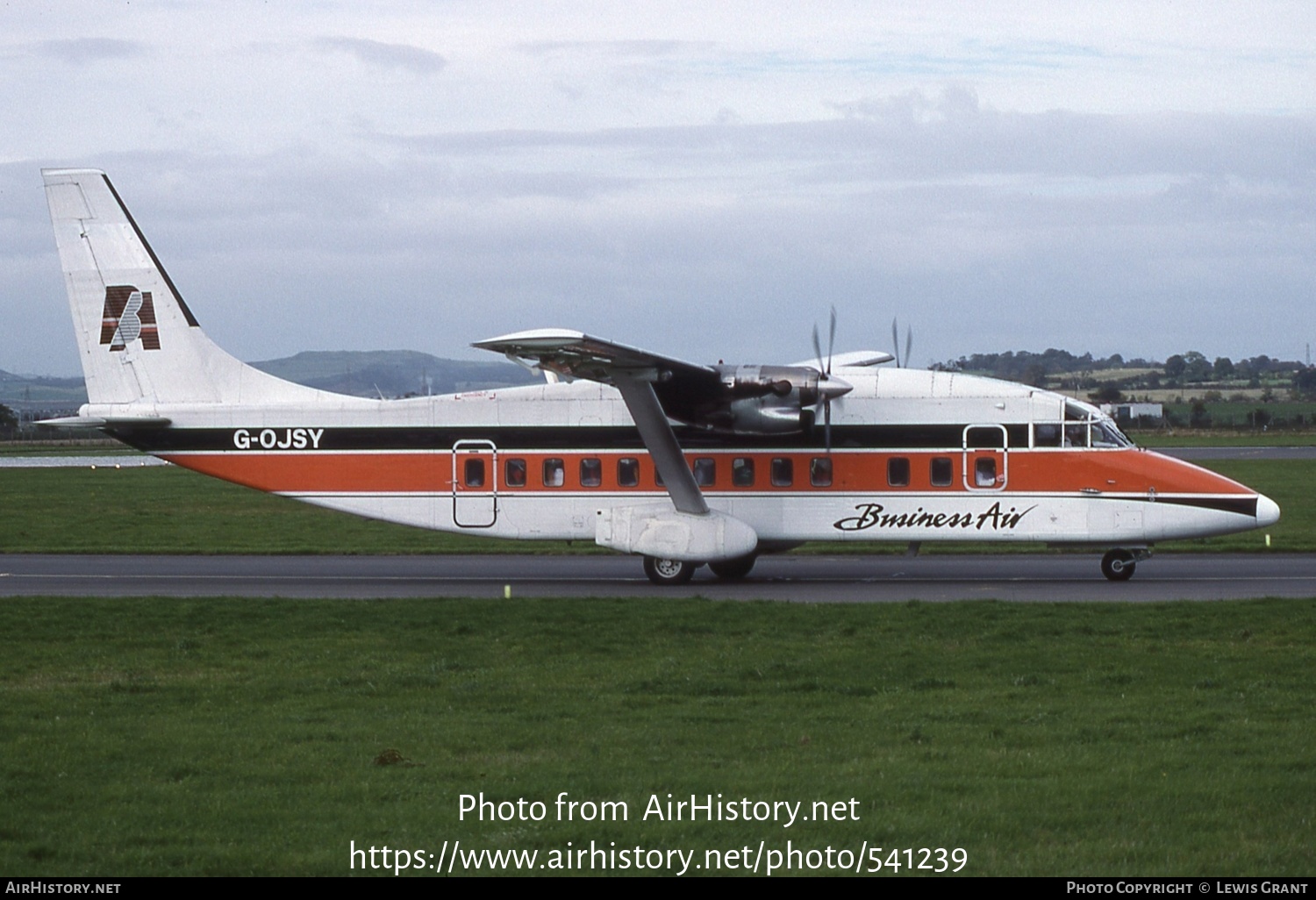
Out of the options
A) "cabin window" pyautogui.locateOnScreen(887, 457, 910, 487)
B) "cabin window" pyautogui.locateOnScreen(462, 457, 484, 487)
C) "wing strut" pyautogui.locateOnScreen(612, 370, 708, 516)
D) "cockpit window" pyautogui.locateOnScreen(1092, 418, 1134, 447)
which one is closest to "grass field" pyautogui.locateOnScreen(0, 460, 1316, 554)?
"cabin window" pyautogui.locateOnScreen(887, 457, 910, 487)

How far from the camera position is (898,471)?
22.8 metres

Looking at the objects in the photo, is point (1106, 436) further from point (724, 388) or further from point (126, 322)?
point (126, 322)

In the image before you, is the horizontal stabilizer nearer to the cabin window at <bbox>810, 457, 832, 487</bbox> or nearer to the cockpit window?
the cabin window at <bbox>810, 457, 832, 487</bbox>

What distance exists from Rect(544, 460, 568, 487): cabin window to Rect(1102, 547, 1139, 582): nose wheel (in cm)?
898

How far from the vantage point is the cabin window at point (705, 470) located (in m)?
23.2

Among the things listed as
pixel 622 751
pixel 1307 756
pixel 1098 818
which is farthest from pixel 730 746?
pixel 1307 756

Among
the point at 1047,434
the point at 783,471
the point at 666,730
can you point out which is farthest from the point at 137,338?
the point at 666,730

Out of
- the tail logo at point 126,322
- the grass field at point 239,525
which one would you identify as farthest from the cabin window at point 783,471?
the tail logo at point 126,322

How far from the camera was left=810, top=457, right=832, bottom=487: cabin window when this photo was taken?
22953mm

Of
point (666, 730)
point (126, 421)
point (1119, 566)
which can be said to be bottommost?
point (666, 730)

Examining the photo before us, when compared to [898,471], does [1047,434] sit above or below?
above

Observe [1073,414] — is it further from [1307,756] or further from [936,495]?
[1307,756]

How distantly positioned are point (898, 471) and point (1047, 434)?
2.44m

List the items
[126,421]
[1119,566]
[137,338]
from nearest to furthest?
[1119,566] < [126,421] < [137,338]
